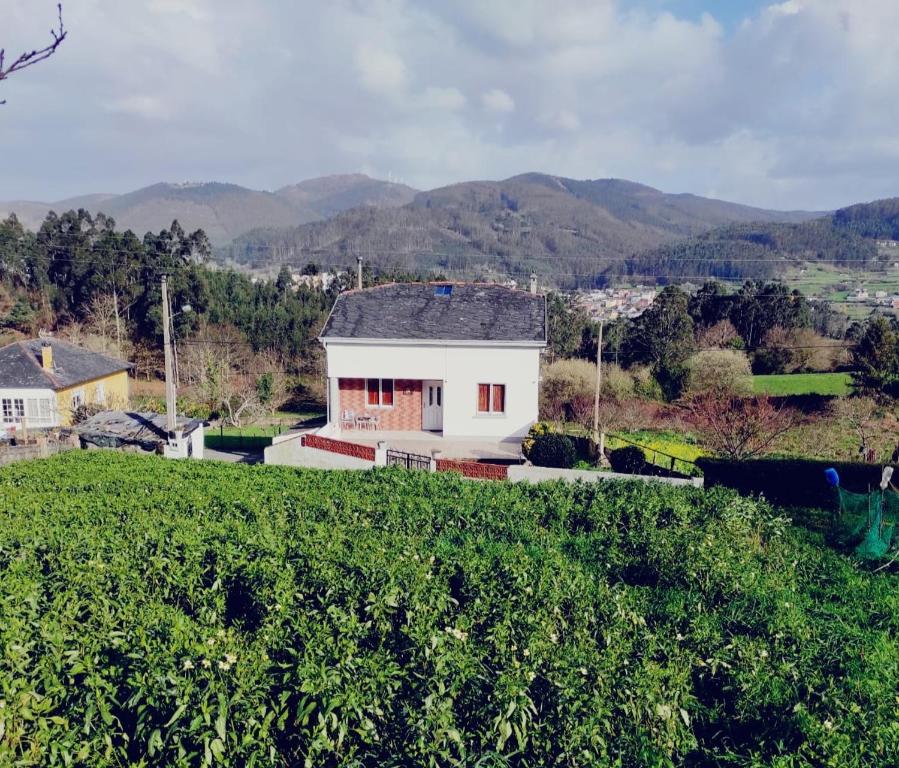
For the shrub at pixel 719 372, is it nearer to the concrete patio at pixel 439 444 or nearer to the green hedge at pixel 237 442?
the concrete patio at pixel 439 444

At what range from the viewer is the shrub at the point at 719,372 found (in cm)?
3138

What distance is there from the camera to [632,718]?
5.26m

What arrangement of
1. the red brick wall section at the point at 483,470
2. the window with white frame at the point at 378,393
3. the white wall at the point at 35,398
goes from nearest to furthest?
the red brick wall section at the point at 483,470 → the window with white frame at the point at 378,393 → the white wall at the point at 35,398

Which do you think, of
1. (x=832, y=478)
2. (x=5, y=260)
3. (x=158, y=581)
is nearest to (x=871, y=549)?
(x=832, y=478)

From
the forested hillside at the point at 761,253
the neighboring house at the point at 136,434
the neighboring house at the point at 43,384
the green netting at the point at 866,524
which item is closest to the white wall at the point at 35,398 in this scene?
the neighboring house at the point at 43,384

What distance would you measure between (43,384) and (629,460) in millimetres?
24309

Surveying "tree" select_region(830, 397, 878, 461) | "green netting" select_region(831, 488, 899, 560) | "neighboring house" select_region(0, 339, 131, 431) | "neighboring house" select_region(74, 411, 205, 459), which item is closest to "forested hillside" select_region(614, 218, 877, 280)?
"tree" select_region(830, 397, 878, 461)

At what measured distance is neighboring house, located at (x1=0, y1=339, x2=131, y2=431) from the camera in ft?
87.1

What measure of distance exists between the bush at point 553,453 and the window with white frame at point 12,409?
73.8ft

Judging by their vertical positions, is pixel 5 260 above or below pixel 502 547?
above

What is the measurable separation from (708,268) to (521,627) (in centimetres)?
7391

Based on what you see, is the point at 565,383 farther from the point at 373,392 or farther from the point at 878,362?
the point at 878,362

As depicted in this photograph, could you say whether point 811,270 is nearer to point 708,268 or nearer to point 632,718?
point 708,268

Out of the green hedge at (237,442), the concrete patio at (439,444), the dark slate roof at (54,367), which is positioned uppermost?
the dark slate roof at (54,367)
